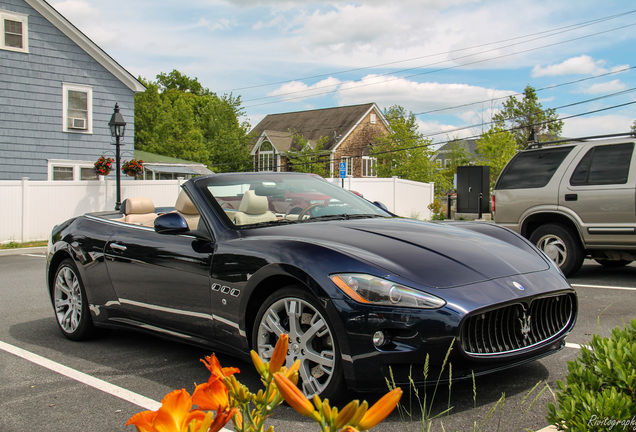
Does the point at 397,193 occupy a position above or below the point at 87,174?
below

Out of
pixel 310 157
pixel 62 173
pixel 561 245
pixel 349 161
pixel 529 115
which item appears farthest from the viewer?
pixel 529 115

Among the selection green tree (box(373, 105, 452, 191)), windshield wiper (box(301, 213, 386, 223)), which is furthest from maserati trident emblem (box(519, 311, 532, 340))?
green tree (box(373, 105, 452, 191))

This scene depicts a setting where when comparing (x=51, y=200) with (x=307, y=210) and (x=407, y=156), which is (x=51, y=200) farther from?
(x=407, y=156)

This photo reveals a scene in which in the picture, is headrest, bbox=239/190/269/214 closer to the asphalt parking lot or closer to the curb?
the asphalt parking lot

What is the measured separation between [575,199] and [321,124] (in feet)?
143

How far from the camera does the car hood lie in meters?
3.54

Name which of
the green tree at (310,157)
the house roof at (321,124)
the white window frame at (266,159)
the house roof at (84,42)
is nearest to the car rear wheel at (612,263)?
the house roof at (84,42)

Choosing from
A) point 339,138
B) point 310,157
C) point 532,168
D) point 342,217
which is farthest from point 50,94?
point 339,138

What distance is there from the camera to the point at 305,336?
3.60 meters

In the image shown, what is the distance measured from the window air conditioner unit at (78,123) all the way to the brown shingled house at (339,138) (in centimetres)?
2632

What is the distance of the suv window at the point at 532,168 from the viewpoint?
914 cm

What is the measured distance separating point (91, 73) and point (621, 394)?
22.5 metres

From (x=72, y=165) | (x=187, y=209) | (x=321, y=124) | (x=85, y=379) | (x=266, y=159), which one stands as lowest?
(x=85, y=379)

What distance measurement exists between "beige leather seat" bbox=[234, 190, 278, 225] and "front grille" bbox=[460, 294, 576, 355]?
1.86 m
